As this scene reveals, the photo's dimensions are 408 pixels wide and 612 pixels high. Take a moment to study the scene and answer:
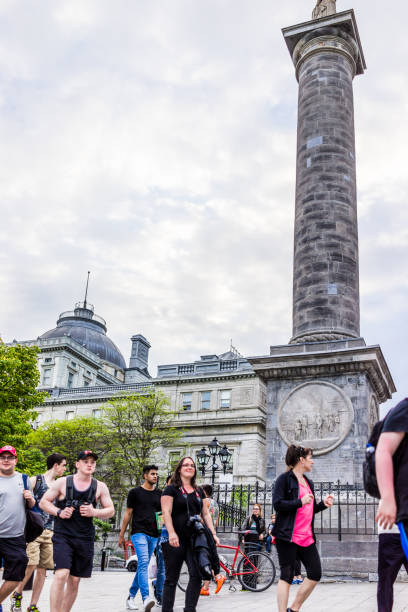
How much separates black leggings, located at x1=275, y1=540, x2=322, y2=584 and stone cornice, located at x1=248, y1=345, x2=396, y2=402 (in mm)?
9157

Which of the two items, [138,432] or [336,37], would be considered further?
[138,432]

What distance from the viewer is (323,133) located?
1978 cm

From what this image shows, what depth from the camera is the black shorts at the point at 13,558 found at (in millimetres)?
6672

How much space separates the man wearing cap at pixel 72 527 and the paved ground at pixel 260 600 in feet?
9.10

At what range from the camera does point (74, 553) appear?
6.81 m

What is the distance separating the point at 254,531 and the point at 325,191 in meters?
10.5

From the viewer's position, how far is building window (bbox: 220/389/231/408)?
165 feet

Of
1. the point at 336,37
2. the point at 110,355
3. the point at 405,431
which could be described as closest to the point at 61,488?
the point at 405,431

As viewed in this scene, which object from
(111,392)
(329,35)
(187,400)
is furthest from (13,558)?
(111,392)

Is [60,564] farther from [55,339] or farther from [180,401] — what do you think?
[55,339]

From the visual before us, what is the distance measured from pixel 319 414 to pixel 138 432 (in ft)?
105

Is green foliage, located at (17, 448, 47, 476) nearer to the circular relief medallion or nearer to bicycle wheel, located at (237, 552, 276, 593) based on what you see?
the circular relief medallion

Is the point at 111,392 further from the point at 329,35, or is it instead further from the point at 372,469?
the point at 372,469

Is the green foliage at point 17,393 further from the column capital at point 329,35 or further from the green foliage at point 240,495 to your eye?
the column capital at point 329,35
